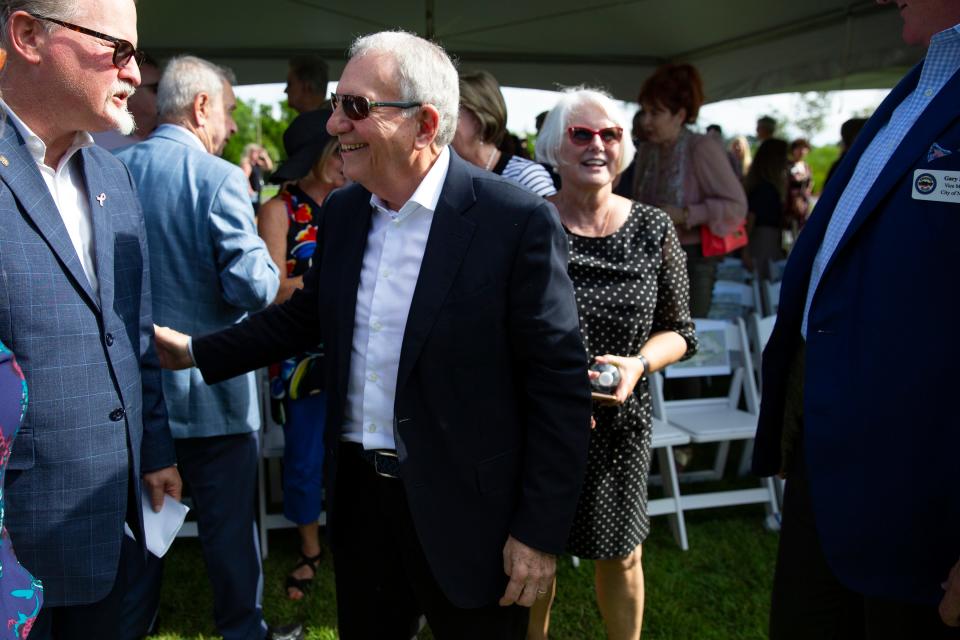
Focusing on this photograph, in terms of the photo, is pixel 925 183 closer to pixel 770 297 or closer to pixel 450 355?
pixel 450 355

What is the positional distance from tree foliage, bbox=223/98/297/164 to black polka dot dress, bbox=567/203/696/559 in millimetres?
19440

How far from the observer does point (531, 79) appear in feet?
25.6

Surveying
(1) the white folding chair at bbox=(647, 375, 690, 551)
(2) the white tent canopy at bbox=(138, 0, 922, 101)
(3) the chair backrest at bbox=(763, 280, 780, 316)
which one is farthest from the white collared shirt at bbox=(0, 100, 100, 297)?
(3) the chair backrest at bbox=(763, 280, 780, 316)

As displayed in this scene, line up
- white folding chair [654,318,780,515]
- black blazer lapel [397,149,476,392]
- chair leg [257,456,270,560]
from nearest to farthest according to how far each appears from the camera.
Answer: black blazer lapel [397,149,476,392] → chair leg [257,456,270,560] → white folding chair [654,318,780,515]

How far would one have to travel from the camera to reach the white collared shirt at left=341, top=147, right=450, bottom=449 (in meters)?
1.79

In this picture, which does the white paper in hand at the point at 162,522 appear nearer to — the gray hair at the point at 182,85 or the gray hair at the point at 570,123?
the gray hair at the point at 182,85

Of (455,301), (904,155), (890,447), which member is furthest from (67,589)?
(904,155)

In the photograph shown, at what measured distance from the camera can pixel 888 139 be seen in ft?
5.57

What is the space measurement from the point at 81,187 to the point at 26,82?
0.29m

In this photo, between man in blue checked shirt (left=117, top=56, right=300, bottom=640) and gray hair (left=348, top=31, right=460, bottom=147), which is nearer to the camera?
gray hair (left=348, top=31, right=460, bottom=147)

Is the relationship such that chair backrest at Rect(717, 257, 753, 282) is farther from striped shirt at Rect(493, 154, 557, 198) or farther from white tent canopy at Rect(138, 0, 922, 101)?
striped shirt at Rect(493, 154, 557, 198)

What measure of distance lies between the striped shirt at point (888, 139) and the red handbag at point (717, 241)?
11.0ft

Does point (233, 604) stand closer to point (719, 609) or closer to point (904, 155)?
point (719, 609)

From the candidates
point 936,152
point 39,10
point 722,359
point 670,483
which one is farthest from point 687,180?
point 39,10
